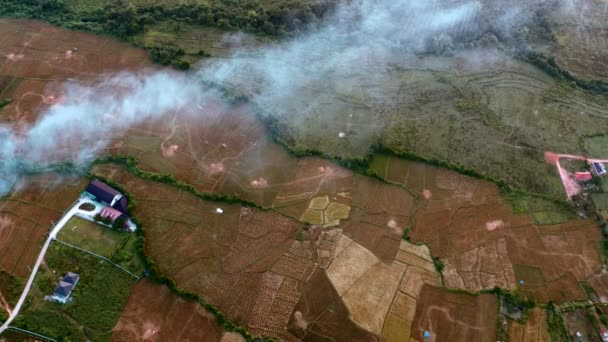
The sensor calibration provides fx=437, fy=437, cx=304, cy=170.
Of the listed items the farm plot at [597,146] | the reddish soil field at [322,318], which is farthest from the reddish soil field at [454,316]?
the farm plot at [597,146]

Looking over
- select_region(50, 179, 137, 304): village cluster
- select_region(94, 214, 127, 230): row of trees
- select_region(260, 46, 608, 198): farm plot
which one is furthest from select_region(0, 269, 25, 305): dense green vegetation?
select_region(260, 46, 608, 198): farm plot

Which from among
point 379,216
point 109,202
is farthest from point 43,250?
point 379,216

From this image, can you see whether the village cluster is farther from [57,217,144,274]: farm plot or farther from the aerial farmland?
[57,217,144,274]: farm plot

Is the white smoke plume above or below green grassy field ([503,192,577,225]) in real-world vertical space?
above

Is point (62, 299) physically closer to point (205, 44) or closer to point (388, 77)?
point (205, 44)

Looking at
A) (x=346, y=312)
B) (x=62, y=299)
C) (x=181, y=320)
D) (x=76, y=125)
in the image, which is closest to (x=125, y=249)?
(x=62, y=299)

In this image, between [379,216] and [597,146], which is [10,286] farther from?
[597,146]

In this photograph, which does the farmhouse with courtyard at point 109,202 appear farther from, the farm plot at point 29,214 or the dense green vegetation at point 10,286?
the dense green vegetation at point 10,286
